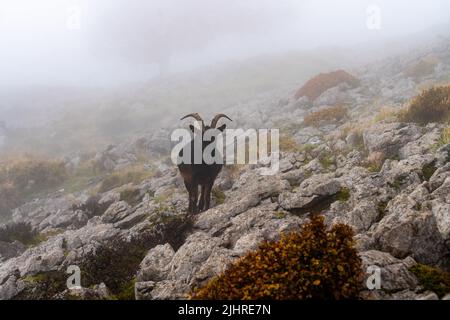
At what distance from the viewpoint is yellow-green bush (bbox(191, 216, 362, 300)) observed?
638cm

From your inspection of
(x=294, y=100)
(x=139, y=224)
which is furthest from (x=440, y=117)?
(x=294, y=100)

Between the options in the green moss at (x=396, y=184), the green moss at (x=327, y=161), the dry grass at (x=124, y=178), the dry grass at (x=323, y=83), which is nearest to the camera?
the green moss at (x=396, y=184)

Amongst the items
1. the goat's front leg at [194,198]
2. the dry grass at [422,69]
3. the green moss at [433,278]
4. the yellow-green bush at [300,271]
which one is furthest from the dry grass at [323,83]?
the yellow-green bush at [300,271]

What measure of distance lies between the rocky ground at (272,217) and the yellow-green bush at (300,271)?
588 millimetres

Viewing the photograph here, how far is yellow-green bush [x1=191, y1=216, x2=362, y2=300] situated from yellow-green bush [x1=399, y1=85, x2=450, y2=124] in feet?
39.3

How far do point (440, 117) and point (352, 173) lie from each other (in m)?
6.14

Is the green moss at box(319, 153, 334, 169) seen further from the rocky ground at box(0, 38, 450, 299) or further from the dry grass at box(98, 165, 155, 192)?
the dry grass at box(98, 165, 155, 192)

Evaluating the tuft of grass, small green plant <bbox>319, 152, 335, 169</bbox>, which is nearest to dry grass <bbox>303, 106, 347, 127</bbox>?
the tuft of grass

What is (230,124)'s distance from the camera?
117 feet

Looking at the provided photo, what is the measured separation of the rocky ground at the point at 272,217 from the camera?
27.0 feet

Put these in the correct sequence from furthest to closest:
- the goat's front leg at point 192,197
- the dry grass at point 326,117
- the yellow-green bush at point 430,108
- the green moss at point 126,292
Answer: the dry grass at point 326,117 < the yellow-green bush at point 430,108 < the goat's front leg at point 192,197 < the green moss at point 126,292

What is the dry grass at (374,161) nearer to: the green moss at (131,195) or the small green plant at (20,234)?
the green moss at (131,195)
